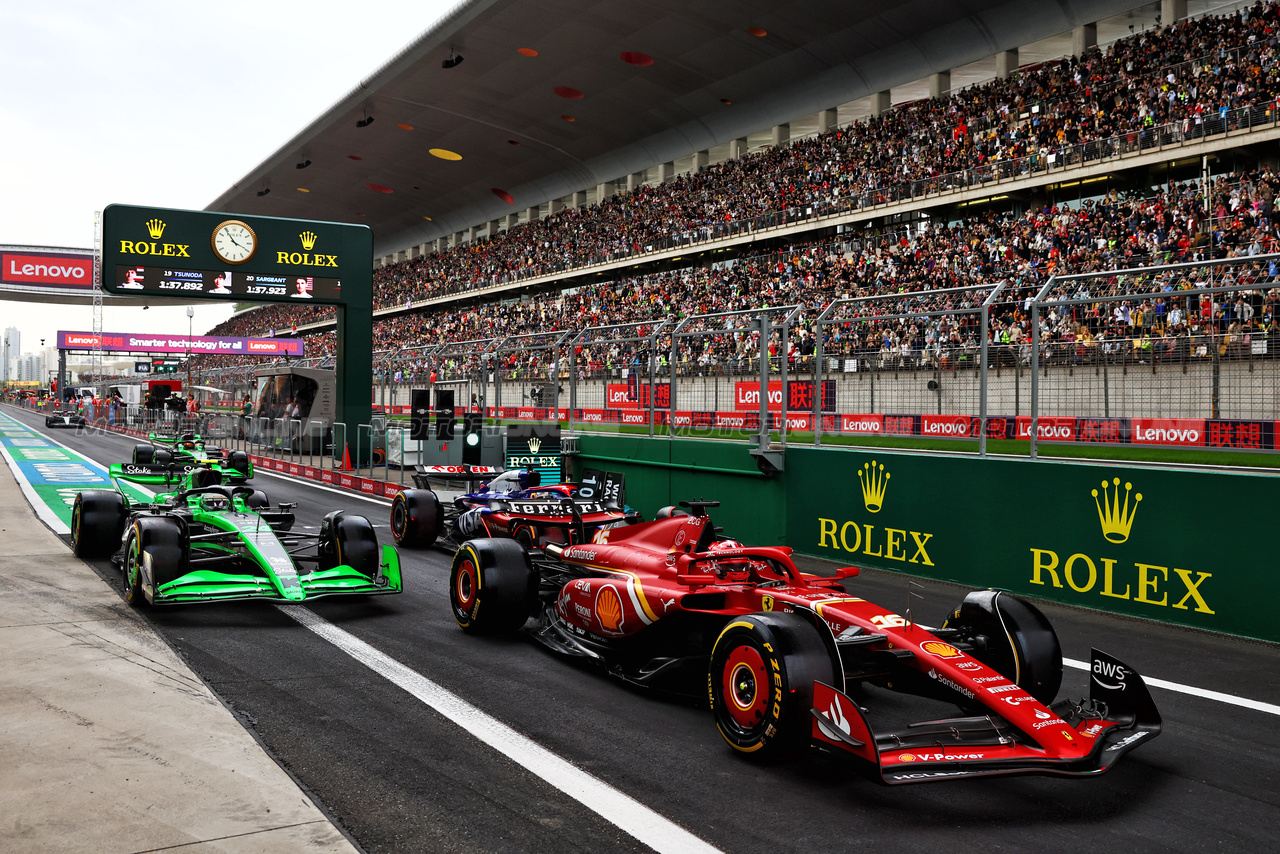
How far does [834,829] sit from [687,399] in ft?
29.2

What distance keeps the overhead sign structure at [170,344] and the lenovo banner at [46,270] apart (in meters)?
6.94

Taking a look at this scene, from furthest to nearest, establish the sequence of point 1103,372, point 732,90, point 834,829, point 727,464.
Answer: point 732,90, point 727,464, point 1103,372, point 834,829

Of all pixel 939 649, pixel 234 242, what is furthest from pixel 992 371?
pixel 234 242

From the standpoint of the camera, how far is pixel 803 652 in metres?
4.21

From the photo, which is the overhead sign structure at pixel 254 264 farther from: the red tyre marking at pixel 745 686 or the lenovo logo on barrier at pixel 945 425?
the red tyre marking at pixel 745 686

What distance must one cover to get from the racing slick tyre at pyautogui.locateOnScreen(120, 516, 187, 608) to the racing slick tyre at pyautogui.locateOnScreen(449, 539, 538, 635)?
7.43 feet

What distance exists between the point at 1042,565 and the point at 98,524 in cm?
906

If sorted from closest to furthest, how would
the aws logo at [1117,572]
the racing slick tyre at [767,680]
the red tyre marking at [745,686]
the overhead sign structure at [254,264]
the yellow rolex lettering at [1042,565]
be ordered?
1. the racing slick tyre at [767,680]
2. the red tyre marking at [745,686]
3. the aws logo at [1117,572]
4. the yellow rolex lettering at [1042,565]
5. the overhead sign structure at [254,264]

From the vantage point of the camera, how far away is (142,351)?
227ft

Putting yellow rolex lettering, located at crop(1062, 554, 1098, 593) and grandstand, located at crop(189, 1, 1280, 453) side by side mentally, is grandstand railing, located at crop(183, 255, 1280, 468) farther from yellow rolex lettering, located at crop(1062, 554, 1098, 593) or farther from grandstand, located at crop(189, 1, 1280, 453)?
yellow rolex lettering, located at crop(1062, 554, 1098, 593)

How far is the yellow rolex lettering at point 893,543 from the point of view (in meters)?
9.59

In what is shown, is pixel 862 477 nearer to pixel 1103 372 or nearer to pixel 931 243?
pixel 1103 372

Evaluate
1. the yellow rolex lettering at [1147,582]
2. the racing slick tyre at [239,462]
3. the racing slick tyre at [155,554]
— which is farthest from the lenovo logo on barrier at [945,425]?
the racing slick tyre at [239,462]

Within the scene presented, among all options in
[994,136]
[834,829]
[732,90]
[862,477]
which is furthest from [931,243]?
[834,829]
